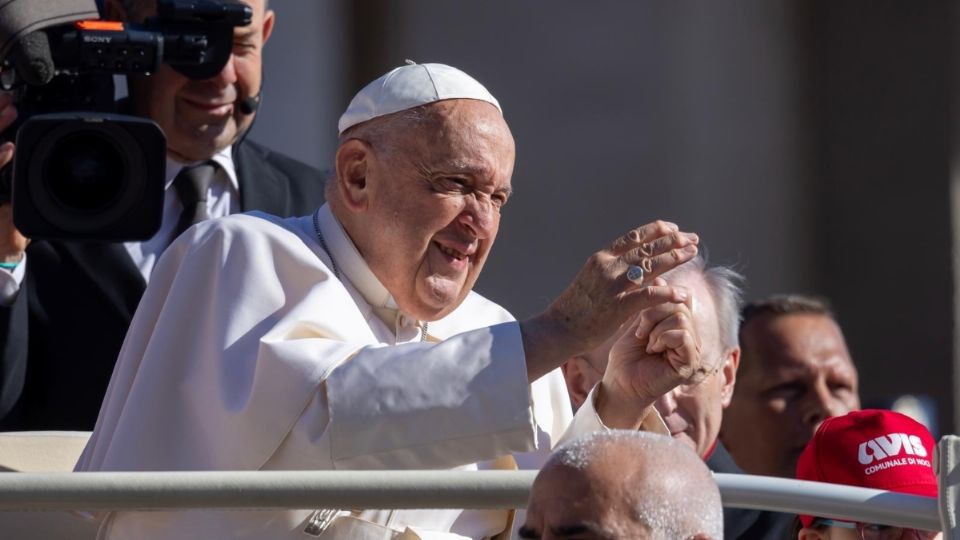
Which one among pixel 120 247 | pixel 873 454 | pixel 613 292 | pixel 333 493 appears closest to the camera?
pixel 333 493

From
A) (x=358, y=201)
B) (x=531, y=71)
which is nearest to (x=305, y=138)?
(x=531, y=71)

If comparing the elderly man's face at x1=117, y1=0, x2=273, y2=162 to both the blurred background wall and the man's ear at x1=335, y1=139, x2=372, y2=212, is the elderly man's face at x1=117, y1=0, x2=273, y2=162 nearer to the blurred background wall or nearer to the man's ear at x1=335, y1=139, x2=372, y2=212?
the man's ear at x1=335, y1=139, x2=372, y2=212

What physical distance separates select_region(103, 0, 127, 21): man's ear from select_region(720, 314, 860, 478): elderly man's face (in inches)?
75.2

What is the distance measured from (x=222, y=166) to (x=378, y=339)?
1.09 meters

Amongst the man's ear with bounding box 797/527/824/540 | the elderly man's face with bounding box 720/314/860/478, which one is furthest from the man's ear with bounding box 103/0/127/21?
the man's ear with bounding box 797/527/824/540

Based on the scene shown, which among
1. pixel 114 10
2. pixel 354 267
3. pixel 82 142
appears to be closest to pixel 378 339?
pixel 354 267

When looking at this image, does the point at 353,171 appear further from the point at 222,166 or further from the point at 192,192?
the point at 222,166

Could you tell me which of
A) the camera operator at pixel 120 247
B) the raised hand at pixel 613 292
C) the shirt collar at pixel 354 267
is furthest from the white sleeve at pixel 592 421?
A: the camera operator at pixel 120 247

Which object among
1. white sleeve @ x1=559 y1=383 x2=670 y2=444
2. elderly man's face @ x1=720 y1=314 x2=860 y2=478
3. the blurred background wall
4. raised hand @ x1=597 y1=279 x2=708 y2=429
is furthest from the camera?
the blurred background wall

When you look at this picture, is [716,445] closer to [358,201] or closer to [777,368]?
[777,368]

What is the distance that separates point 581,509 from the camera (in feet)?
9.46

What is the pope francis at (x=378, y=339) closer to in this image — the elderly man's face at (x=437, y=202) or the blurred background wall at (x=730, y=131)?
the elderly man's face at (x=437, y=202)

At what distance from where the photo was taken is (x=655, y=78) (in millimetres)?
9250

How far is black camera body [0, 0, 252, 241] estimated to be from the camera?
4.13 metres
